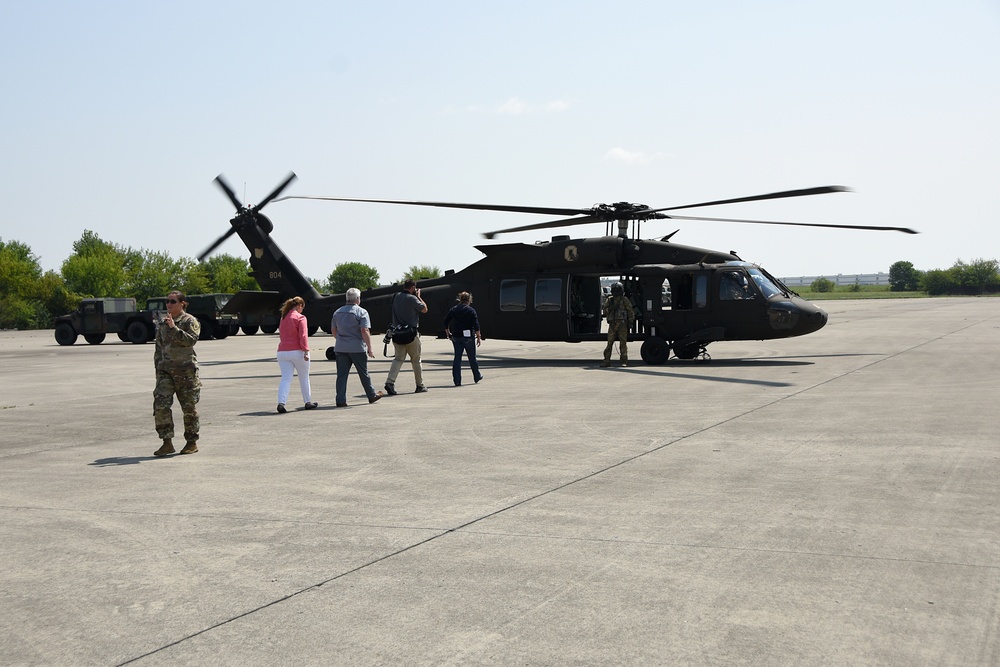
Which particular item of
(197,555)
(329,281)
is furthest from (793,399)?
(329,281)

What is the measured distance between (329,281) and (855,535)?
404 feet

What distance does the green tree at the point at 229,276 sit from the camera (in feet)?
298

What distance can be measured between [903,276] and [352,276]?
106717 millimetres

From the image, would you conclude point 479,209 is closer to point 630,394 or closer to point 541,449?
point 630,394

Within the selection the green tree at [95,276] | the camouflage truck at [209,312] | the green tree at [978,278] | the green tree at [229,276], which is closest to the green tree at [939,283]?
the green tree at [978,278]

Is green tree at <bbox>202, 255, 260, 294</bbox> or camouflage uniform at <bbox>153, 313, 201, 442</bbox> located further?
green tree at <bbox>202, 255, 260, 294</bbox>

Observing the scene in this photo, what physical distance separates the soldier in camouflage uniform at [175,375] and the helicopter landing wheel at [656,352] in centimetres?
1191

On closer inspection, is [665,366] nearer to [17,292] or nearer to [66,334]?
[66,334]

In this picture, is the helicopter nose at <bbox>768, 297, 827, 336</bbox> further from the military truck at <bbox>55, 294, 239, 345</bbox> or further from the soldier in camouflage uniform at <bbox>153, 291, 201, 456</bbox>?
the military truck at <bbox>55, 294, 239, 345</bbox>

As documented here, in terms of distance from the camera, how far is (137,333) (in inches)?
1442

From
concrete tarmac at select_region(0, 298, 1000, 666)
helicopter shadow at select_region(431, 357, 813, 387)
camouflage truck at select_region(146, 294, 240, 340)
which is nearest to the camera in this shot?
concrete tarmac at select_region(0, 298, 1000, 666)

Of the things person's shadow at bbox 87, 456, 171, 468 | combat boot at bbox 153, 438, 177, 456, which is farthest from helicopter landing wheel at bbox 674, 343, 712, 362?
person's shadow at bbox 87, 456, 171, 468

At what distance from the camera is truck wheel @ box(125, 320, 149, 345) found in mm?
36562

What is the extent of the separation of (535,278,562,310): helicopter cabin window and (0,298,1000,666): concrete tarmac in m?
8.33
